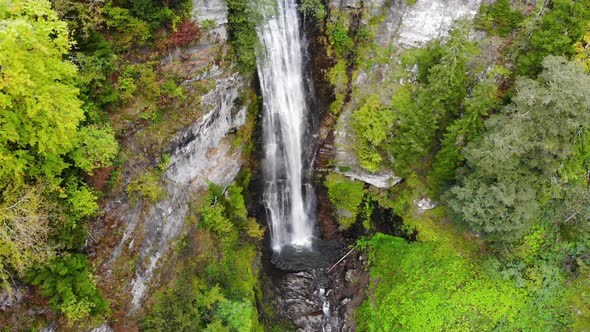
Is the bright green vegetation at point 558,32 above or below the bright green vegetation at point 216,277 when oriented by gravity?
above

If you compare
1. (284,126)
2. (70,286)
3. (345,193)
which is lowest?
(345,193)

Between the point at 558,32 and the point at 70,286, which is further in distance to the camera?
the point at 558,32

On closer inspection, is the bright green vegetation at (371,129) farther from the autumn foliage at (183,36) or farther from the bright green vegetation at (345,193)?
the autumn foliage at (183,36)

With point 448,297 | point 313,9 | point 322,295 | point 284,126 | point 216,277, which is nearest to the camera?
point 216,277

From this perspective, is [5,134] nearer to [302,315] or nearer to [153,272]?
[153,272]

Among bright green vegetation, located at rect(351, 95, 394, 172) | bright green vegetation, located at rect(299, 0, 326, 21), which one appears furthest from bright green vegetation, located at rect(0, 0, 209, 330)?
bright green vegetation, located at rect(351, 95, 394, 172)

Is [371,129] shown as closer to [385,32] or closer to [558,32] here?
[385,32]

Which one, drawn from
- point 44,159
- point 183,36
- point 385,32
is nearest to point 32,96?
point 44,159

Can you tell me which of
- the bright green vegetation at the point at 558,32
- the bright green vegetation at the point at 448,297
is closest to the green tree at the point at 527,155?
the bright green vegetation at the point at 558,32

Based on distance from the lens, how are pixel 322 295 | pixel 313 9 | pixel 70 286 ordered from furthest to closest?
pixel 322 295
pixel 313 9
pixel 70 286
